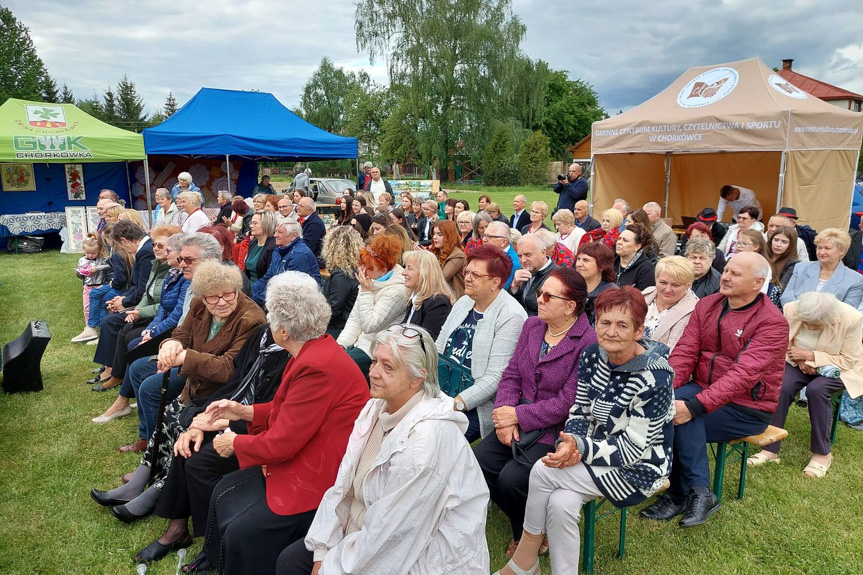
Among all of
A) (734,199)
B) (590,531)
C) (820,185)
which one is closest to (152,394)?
(590,531)

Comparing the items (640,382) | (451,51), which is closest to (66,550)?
(640,382)

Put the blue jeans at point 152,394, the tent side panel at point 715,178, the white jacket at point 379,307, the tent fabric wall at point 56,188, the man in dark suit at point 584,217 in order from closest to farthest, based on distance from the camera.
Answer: the blue jeans at point 152,394 < the white jacket at point 379,307 < the man in dark suit at point 584,217 < the tent side panel at point 715,178 < the tent fabric wall at point 56,188

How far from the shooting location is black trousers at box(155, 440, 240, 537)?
10.0 feet

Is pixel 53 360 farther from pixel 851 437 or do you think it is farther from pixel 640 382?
pixel 851 437

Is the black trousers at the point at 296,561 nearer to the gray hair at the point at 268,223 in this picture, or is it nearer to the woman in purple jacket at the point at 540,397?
the woman in purple jacket at the point at 540,397

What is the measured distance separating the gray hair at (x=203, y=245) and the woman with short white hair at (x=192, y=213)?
14.2 ft

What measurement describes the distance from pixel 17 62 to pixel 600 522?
200 ft

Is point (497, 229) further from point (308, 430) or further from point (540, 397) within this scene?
point (308, 430)

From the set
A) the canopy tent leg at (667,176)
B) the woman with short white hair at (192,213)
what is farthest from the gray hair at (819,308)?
the canopy tent leg at (667,176)

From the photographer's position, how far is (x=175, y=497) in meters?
3.14

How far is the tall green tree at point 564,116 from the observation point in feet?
186

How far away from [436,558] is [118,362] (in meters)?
4.33

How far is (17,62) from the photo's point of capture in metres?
49.2

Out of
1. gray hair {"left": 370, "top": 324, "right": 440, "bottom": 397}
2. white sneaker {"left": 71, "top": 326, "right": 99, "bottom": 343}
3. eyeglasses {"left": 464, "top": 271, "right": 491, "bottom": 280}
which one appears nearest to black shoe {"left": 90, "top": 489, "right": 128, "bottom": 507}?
gray hair {"left": 370, "top": 324, "right": 440, "bottom": 397}
